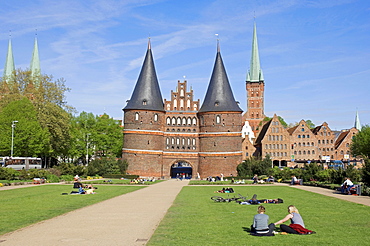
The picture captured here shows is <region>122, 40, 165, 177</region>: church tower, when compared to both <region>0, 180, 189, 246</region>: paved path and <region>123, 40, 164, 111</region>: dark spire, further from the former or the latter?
<region>0, 180, 189, 246</region>: paved path

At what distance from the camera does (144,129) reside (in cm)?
7500

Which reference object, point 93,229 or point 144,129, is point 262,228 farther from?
point 144,129

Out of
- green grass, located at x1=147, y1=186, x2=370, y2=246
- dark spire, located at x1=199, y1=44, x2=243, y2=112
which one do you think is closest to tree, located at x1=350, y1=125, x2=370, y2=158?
dark spire, located at x1=199, y1=44, x2=243, y2=112

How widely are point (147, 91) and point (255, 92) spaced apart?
81.3 meters

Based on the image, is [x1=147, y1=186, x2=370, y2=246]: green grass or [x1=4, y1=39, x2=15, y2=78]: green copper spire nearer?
[x1=147, y1=186, x2=370, y2=246]: green grass

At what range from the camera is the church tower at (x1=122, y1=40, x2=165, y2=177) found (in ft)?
244

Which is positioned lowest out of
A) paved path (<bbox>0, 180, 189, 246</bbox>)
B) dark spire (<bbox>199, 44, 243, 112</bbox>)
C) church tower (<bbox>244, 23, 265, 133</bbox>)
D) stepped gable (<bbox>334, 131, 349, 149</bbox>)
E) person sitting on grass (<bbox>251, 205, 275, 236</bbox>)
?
paved path (<bbox>0, 180, 189, 246</bbox>)

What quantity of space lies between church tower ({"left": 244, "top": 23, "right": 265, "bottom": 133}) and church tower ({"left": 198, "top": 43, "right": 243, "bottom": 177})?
73512 millimetres

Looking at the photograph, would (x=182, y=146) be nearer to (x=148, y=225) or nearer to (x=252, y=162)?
(x=252, y=162)

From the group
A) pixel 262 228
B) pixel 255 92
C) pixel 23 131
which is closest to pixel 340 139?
pixel 255 92

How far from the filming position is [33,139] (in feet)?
194

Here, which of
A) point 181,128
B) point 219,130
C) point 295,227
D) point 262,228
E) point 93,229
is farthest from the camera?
point 181,128

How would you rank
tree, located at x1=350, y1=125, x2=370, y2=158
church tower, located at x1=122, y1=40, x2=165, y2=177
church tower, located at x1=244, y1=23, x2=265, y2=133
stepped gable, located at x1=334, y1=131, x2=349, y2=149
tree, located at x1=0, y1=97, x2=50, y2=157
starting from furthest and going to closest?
1. church tower, located at x1=244, y1=23, x2=265, y2=133
2. stepped gable, located at x1=334, y1=131, x2=349, y2=149
3. tree, located at x1=350, y1=125, x2=370, y2=158
4. church tower, located at x1=122, y1=40, x2=165, y2=177
5. tree, located at x1=0, y1=97, x2=50, y2=157

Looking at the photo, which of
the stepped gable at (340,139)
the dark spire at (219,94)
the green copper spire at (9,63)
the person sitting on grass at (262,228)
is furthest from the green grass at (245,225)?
the green copper spire at (9,63)
